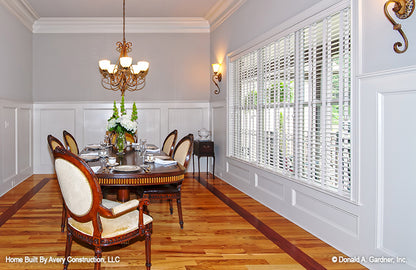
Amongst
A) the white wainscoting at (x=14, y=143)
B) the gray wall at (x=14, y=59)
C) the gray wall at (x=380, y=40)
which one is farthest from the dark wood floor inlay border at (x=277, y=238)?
the gray wall at (x=14, y=59)

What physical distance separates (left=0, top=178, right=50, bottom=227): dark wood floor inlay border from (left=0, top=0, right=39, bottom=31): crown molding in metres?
2.76

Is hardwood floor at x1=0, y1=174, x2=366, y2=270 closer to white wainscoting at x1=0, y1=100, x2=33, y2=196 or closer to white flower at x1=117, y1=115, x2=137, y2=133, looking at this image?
white wainscoting at x1=0, y1=100, x2=33, y2=196

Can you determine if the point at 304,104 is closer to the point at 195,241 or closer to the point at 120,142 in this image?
the point at 195,241

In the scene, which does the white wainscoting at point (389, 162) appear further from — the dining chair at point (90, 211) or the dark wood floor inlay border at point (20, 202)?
the dark wood floor inlay border at point (20, 202)

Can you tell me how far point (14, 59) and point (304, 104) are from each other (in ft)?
15.5

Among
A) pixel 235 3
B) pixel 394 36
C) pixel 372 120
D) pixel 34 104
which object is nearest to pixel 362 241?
pixel 372 120

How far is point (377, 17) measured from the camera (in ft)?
8.57

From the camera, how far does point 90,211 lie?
7.53 ft

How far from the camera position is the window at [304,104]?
3053mm

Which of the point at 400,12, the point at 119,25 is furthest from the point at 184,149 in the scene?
the point at 119,25

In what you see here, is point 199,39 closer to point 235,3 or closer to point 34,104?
point 235,3

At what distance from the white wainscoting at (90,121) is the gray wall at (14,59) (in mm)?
563

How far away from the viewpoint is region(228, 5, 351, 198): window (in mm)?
3053

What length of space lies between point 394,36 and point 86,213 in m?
2.34
